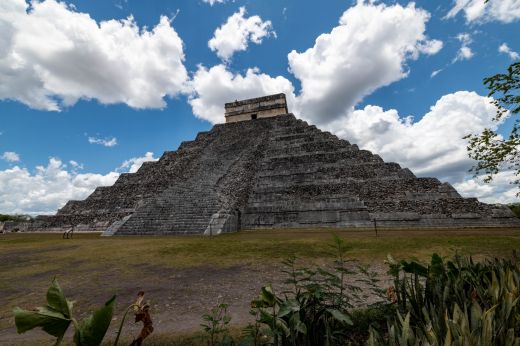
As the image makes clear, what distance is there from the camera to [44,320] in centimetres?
113

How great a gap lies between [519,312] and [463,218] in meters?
16.7

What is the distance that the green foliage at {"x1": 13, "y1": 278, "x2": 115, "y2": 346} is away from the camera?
44.1 inches

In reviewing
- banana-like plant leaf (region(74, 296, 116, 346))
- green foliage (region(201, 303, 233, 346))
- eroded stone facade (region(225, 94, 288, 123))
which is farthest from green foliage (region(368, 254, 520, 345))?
eroded stone facade (region(225, 94, 288, 123))

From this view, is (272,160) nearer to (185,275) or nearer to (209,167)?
(209,167)

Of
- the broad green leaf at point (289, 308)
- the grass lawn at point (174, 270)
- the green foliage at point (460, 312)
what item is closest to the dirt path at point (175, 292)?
the grass lawn at point (174, 270)

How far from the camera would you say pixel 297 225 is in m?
18.3

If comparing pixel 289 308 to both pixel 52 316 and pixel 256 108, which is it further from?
pixel 256 108

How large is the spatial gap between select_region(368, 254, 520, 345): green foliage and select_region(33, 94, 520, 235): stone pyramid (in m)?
12.9

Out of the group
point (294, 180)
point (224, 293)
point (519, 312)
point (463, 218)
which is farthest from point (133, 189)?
point (519, 312)

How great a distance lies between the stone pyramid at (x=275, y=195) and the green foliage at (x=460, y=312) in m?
12.9

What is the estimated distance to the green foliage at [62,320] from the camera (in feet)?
3.67

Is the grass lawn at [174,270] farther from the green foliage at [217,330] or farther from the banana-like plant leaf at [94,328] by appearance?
the banana-like plant leaf at [94,328]

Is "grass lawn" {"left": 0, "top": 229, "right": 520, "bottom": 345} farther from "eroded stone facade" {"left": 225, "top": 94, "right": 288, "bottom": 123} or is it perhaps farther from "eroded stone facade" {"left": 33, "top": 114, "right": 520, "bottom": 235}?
"eroded stone facade" {"left": 225, "top": 94, "right": 288, "bottom": 123}

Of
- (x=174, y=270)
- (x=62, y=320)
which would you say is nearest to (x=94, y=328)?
(x=62, y=320)
